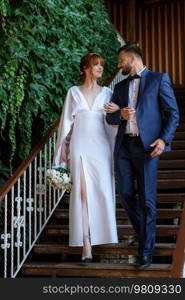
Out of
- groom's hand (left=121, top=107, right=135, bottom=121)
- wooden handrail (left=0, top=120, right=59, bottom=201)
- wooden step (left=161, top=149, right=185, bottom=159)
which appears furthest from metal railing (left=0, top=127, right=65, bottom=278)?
wooden step (left=161, top=149, right=185, bottom=159)

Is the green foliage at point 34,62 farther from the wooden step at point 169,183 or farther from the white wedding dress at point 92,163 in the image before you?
the wooden step at point 169,183

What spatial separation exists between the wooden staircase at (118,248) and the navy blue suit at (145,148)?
263 mm

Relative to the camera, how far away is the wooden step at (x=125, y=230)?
4352 millimetres

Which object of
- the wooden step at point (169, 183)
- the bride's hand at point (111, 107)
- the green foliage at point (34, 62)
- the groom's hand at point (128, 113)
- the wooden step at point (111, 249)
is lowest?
the wooden step at point (111, 249)

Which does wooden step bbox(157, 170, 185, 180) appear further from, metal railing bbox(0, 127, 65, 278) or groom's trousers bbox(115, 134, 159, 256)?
groom's trousers bbox(115, 134, 159, 256)

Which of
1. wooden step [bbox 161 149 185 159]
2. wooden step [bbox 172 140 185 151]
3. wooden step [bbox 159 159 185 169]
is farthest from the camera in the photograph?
wooden step [bbox 172 140 185 151]

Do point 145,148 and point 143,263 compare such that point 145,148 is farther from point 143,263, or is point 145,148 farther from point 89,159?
point 143,263

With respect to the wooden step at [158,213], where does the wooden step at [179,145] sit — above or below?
above

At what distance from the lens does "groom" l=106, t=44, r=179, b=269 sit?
375 centimetres

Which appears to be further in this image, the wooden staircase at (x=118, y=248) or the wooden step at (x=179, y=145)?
the wooden step at (x=179, y=145)

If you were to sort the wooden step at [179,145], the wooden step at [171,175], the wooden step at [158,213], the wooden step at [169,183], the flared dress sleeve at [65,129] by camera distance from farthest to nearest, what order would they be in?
1. the wooden step at [179,145]
2. the wooden step at [171,175]
3. the wooden step at [169,183]
4. the wooden step at [158,213]
5. the flared dress sleeve at [65,129]

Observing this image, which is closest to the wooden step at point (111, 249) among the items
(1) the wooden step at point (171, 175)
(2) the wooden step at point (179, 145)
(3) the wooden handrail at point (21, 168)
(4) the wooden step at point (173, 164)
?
(3) the wooden handrail at point (21, 168)

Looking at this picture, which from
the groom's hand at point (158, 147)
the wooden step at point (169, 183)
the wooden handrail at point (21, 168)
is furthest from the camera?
the wooden step at point (169, 183)

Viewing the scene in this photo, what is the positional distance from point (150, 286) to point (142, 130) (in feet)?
3.59
